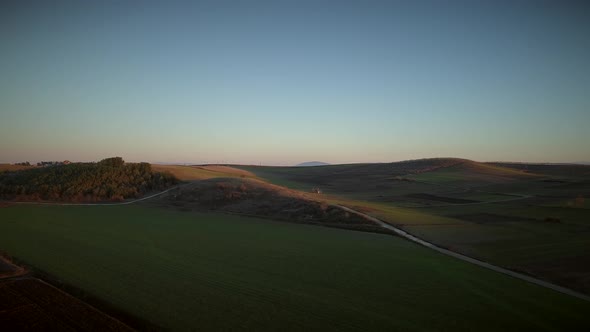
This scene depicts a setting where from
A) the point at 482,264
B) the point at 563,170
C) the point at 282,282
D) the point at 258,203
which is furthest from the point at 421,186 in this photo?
the point at 563,170

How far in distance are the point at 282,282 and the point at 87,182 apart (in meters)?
46.2

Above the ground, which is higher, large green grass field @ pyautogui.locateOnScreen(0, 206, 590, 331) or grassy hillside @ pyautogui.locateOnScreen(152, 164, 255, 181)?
grassy hillside @ pyautogui.locateOnScreen(152, 164, 255, 181)

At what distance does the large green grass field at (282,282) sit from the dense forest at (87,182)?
884 inches

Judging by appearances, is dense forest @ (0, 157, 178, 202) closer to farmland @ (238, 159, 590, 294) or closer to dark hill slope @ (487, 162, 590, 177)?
farmland @ (238, 159, 590, 294)

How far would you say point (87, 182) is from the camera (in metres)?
49.0

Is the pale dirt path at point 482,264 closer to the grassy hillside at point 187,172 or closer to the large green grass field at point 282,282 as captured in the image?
the large green grass field at point 282,282

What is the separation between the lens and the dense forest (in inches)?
1778

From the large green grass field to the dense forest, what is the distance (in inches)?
884

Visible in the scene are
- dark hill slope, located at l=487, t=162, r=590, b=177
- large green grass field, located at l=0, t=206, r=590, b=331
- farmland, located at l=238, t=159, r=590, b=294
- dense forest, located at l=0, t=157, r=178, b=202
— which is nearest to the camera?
large green grass field, located at l=0, t=206, r=590, b=331

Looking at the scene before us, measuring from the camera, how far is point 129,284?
1327cm

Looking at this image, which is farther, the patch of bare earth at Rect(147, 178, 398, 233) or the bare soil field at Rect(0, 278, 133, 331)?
the patch of bare earth at Rect(147, 178, 398, 233)

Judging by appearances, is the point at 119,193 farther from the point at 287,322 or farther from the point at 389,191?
the point at 389,191

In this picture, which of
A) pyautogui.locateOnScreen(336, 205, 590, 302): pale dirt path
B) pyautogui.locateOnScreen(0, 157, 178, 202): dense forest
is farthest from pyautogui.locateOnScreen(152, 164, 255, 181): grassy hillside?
pyautogui.locateOnScreen(336, 205, 590, 302): pale dirt path

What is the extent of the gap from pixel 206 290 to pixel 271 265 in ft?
14.9
